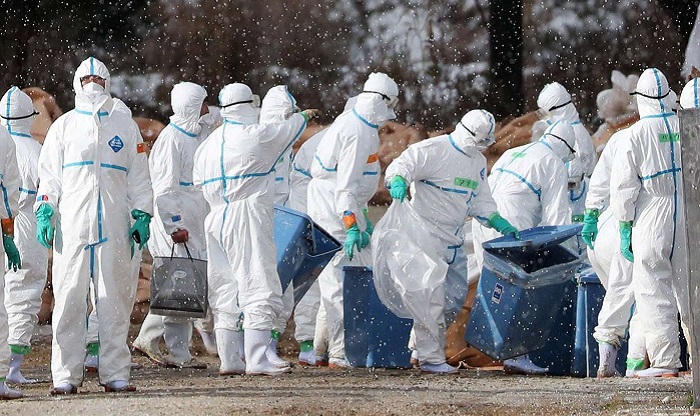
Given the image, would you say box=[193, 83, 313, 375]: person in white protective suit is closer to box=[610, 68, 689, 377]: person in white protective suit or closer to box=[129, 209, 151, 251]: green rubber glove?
box=[129, 209, 151, 251]: green rubber glove

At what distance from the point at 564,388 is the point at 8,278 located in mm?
3179

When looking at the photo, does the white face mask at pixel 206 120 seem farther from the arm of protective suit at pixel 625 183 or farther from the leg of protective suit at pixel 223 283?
the arm of protective suit at pixel 625 183

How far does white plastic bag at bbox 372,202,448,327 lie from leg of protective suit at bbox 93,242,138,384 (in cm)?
192

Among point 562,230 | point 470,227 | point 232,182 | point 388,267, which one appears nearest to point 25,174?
point 232,182

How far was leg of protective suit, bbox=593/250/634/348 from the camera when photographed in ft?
28.2

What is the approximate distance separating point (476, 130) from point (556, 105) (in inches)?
90.0

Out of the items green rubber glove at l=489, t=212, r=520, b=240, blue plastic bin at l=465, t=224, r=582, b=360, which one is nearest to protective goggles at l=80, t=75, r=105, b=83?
blue plastic bin at l=465, t=224, r=582, b=360

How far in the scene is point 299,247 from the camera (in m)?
9.16

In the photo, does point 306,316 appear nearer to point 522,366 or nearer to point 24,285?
point 522,366

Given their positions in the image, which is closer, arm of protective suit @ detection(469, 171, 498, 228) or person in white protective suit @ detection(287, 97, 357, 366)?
arm of protective suit @ detection(469, 171, 498, 228)

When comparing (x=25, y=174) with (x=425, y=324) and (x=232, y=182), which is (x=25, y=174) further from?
(x=425, y=324)

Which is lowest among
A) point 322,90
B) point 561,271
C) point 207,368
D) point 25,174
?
point 207,368

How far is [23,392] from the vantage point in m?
8.05

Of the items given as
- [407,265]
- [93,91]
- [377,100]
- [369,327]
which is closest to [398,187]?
[407,265]
